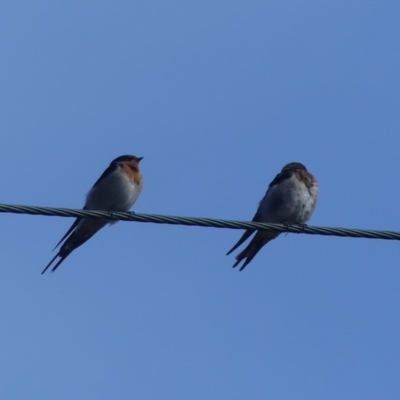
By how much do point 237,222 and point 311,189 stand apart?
391 cm

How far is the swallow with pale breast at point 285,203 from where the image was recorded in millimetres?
12250

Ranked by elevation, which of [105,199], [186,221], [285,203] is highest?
[285,203]

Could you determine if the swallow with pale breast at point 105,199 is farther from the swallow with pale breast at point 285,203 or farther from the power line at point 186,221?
the power line at point 186,221

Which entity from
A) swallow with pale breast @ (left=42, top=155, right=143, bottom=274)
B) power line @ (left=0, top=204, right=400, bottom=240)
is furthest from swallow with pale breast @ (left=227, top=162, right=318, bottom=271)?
power line @ (left=0, top=204, right=400, bottom=240)

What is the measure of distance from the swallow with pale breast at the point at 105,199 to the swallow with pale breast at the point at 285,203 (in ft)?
4.04

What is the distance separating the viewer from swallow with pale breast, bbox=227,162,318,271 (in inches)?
482

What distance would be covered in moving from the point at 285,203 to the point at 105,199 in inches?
69.2

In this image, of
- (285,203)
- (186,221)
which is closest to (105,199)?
(285,203)

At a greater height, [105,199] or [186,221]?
[105,199]

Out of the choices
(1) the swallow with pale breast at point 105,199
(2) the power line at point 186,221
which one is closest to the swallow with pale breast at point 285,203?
(1) the swallow with pale breast at point 105,199

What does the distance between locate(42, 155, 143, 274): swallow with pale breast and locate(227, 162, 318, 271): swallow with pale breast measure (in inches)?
48.5

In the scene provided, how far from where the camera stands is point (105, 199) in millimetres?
12414

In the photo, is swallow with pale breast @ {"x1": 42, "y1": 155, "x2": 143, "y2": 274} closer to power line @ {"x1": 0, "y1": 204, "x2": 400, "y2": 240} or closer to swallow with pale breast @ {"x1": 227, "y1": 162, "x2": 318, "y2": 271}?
swallow with pale breast @ {"x1": 227, "y1": 162, "x2": 318, "y2": 271}

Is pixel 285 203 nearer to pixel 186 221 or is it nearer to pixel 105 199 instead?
pixel 105 199
